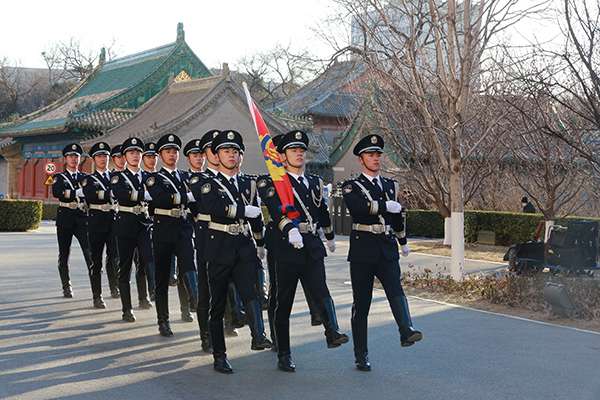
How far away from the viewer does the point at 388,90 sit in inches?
782

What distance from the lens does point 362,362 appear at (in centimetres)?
691

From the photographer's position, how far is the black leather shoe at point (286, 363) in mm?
6812

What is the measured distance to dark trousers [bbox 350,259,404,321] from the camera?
23.4 ft

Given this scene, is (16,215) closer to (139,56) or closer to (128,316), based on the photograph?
(139,56)

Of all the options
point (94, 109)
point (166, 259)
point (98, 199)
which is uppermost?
point (94, 109)

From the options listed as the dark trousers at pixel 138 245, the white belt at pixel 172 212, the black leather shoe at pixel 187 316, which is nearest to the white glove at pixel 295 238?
the white belt at pixel 172 212

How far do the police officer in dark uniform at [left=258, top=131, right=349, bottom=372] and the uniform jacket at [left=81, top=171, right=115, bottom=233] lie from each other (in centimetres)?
391

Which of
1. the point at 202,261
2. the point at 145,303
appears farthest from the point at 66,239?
the point at 202,261

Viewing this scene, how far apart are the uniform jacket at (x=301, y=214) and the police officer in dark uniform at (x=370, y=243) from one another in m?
0.34

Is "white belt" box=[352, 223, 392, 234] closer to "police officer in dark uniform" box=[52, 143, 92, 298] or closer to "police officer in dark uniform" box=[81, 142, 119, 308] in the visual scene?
"police officer in dark uniform" box=[81, 142, 119, 308]

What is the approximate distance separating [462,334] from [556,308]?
197 cm

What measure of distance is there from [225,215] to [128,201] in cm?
301

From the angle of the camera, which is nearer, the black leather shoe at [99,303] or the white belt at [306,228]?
the white belt at [306,228]

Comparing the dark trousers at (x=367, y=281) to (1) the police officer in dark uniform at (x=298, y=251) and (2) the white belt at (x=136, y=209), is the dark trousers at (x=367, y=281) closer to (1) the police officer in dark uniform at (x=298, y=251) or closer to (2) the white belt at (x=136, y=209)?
(1) the police officer in dark uniform at (x=298, y=251)
